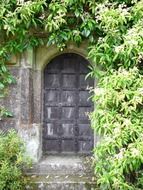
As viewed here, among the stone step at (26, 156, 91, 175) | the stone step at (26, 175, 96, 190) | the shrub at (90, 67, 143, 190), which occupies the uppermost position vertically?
the shrub at (90, 67, 143, 190)

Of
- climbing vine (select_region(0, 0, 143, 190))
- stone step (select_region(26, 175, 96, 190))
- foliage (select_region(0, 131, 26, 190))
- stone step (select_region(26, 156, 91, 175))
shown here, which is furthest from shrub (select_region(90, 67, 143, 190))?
foliage (select_region(0, 131, 26, 190))

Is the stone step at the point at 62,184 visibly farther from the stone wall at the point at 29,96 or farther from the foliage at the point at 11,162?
the stone wall at the point at 29,96

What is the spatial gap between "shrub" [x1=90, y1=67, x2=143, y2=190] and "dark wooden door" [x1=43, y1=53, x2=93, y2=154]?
951mm

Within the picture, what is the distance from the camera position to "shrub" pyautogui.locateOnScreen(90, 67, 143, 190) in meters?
3.39

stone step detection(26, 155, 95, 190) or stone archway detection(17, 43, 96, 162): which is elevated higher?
stone archway detection(17, 43, 96, 162)

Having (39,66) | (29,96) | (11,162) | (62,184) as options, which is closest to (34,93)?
(29,96)

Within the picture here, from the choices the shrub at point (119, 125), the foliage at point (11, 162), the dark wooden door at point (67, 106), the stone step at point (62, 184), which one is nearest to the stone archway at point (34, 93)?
the dark wooden door at point (67, 106)

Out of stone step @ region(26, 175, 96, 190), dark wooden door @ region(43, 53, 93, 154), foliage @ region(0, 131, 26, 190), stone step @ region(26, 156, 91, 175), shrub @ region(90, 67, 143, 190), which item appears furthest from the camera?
dark wooden door @ region(43, 53, 93, 154)

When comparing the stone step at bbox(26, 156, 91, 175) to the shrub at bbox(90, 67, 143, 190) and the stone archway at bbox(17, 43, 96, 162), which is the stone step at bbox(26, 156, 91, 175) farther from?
the shrub at bbox(90, 67, 143, 190)

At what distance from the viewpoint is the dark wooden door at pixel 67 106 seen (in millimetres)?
4633

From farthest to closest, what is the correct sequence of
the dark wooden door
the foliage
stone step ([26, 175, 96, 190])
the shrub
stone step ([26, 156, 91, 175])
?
the dark wooden door, stone step ([26, 156, 91, 175]), stone step ([26, 175, 96, 190]), the foliage, the shrub

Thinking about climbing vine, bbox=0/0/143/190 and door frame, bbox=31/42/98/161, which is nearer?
climbing vine, bbox=0/0/143/190

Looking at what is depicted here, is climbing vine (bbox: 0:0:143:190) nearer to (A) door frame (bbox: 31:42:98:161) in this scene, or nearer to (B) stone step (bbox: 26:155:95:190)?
(A) door frame (bbox: 31:42:98:161)

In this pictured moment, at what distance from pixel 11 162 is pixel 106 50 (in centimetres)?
164
